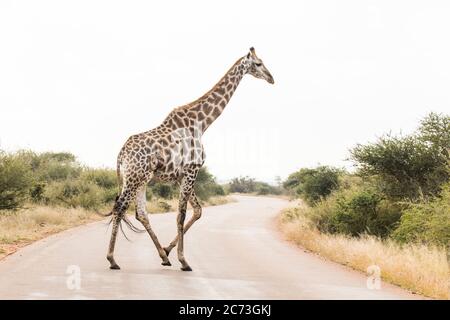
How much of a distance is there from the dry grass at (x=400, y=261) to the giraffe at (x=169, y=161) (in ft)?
12.2

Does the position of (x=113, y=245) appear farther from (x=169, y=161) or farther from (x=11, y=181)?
(x=11, y=181)

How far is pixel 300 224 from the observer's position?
2305cm

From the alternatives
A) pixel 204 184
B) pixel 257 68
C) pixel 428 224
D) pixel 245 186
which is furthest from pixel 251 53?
pixel 245 186

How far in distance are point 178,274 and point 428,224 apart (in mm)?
6741

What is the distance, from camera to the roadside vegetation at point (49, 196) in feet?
68.9

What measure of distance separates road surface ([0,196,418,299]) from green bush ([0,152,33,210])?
4554mm

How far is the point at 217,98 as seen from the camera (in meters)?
13.8

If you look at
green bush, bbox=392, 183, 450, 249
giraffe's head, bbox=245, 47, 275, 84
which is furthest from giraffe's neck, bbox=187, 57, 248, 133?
green bush, bbox=392, 183, 450, 249

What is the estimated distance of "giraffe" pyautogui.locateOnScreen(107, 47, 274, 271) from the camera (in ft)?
39.8

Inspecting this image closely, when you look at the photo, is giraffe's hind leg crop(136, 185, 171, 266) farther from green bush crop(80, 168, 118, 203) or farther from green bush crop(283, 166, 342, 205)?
green bush crop(80, 168, 118, 203)

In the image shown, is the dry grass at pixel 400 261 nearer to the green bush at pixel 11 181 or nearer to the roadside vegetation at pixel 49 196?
the roadside vegetation at pixel 49 196

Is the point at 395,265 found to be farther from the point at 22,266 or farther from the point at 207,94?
the point at 22,266

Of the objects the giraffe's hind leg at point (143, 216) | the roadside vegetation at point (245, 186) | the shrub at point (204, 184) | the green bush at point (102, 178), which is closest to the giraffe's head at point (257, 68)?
the giraffe's hind leg at point (143, 216)
